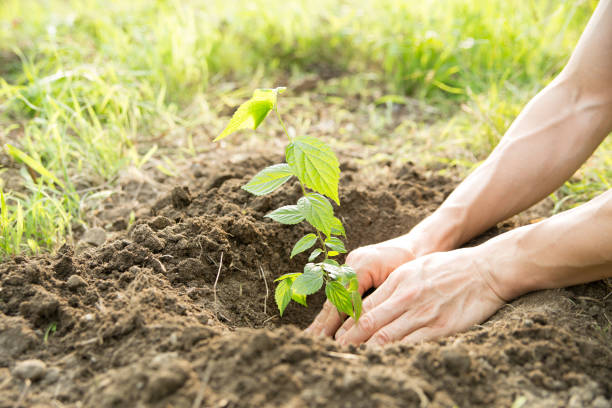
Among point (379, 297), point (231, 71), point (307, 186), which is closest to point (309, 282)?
point (307, 186)

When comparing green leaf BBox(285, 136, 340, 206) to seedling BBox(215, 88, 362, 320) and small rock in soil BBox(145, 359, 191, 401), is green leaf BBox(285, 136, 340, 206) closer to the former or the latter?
seedling BBox(215, 88, 362, 320)

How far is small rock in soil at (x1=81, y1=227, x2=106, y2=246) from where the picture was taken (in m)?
2.12

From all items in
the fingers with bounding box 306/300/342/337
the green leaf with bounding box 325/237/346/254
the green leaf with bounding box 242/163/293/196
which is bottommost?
the fingers with bounding box 306/300/342/337

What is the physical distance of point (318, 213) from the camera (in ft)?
4.78

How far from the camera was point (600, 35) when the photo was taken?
1702 mm

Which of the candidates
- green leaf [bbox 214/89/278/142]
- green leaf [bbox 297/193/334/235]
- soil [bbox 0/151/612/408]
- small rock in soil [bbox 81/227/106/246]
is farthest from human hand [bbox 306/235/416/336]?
small rock in soil [bbox 81/227/106/246]

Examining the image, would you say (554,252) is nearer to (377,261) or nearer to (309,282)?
(377,261)

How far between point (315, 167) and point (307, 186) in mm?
60

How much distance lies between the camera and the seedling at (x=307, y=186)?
55.1 inches

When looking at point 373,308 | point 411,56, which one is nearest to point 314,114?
point 411,56

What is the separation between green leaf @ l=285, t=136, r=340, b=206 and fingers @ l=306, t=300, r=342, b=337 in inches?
20.1

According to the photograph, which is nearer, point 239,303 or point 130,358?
point 130,358

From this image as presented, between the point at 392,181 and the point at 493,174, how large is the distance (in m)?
0.62

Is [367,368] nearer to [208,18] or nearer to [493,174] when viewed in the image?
[493,174]
